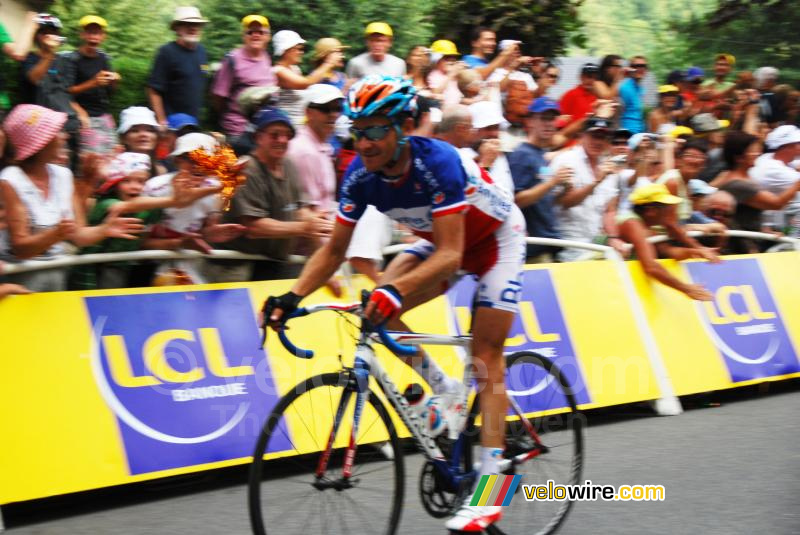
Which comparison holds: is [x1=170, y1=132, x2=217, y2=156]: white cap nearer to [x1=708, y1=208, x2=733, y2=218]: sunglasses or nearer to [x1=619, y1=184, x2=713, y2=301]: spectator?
[x1=619, y1=184, x2=713, y2=301]: spectator

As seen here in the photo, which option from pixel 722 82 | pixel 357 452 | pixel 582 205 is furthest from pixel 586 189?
pixel 722 82

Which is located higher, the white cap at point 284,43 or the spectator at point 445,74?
the white cap at point 284,43

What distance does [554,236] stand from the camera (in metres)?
9.20

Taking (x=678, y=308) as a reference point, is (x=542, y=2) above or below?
above

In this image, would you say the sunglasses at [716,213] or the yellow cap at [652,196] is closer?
the yellow cap at [652,196]

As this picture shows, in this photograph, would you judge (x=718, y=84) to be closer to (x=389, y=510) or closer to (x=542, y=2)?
(x=542, y=2)

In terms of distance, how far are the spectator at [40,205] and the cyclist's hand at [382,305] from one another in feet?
7.88

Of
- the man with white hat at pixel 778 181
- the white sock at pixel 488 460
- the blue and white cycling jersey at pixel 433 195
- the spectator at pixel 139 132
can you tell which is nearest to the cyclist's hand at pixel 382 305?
the blue and white cycling jersey at pixel 433 195

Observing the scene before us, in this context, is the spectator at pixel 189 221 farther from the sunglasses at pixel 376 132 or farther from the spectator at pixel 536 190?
the spectator at pixel 536 190

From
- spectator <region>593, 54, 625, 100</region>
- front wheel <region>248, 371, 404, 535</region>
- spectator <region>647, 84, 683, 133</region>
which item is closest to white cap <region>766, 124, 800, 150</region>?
spectator <region>647, 84, 683, 133</region>

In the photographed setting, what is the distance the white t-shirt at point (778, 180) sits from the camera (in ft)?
37.3

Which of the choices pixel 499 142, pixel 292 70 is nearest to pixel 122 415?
pixel 499 142

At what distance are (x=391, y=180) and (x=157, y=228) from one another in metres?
2.57

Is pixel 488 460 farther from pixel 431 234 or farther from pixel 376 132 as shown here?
pixel 376 132
